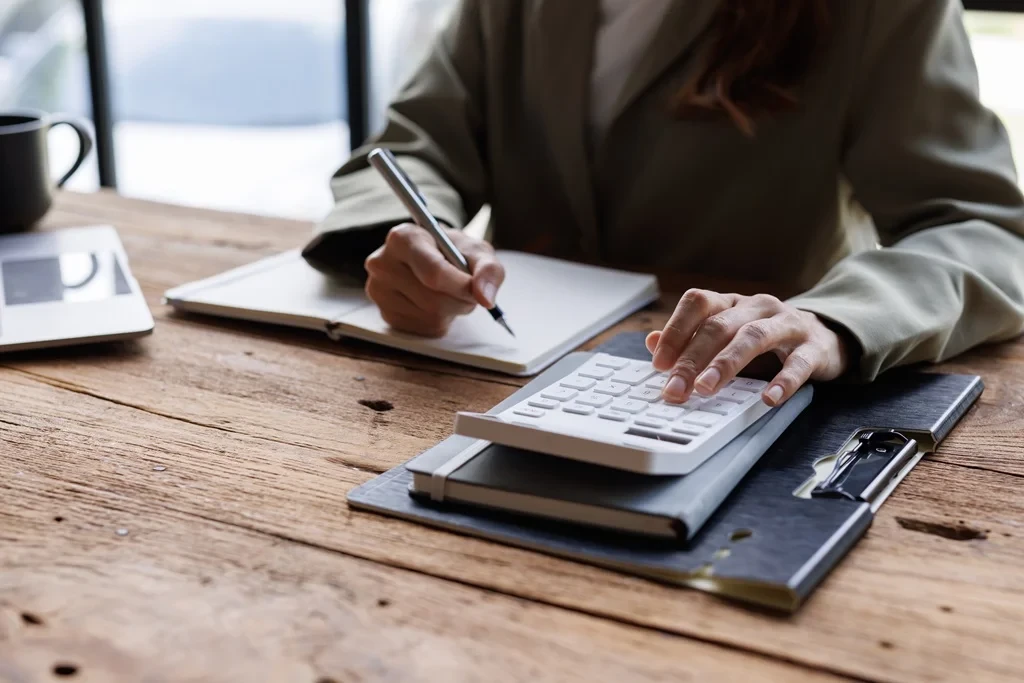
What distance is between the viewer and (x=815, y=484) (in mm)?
583

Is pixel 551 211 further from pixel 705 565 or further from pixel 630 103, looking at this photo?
pixel 705 565

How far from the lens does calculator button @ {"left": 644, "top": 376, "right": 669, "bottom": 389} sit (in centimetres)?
64

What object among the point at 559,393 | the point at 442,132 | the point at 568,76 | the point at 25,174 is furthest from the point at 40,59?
the point at 559,393

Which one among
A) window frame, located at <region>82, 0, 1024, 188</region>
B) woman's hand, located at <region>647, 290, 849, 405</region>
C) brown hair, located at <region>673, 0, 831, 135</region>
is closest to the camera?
woman's hand, located at <region>647, 290, 849, 405</region>

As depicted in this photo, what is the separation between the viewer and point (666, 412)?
23.5 inches

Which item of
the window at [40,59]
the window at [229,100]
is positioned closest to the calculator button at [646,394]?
the window at [229,100]

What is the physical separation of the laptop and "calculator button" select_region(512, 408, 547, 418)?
0.38 metres

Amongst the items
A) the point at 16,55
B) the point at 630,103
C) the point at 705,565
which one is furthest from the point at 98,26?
the point at 705,565

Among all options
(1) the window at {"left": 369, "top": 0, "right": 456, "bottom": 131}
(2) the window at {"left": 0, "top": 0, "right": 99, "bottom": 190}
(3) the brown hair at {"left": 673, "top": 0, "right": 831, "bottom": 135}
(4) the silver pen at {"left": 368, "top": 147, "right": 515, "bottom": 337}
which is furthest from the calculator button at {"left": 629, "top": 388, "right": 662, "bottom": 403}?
(2) the window at {"left": 0, "top": 0, "right": 99, "bottom": 190}

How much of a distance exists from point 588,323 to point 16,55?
8.73 feet

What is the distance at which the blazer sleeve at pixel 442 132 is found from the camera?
1.08 m

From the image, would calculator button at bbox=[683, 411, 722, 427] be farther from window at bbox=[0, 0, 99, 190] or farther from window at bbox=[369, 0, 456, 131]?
window at bbox=[0, 0, 99, 190]

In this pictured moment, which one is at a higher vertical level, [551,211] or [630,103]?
[630,103]

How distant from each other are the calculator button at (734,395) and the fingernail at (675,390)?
3 centimetres
